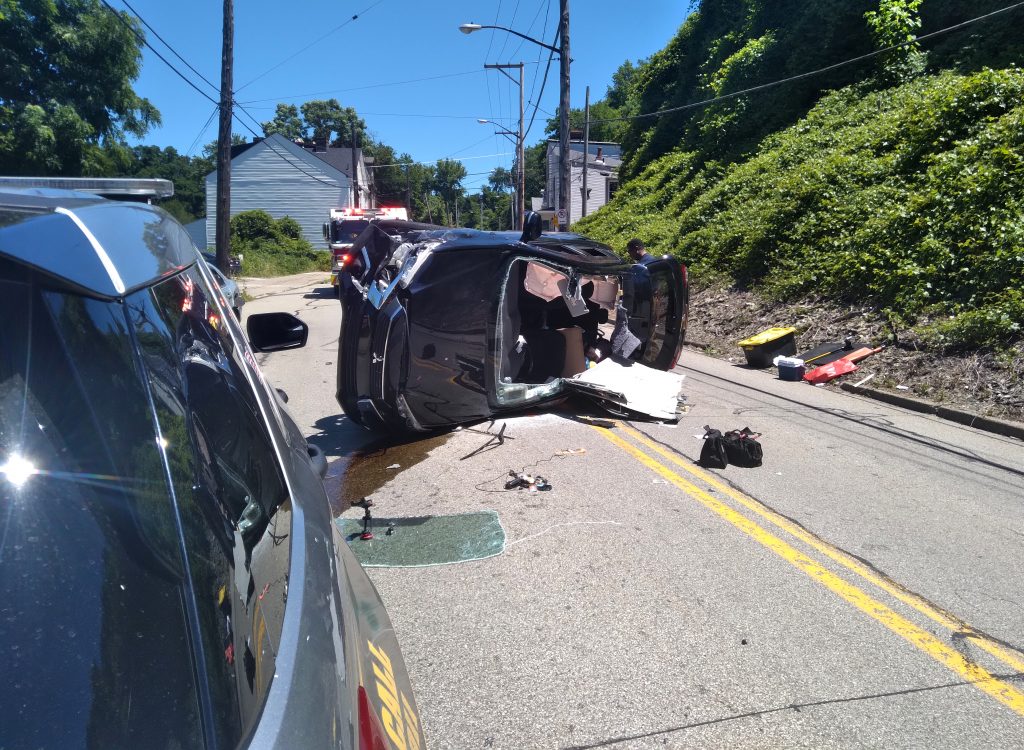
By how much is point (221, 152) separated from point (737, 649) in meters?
21.4

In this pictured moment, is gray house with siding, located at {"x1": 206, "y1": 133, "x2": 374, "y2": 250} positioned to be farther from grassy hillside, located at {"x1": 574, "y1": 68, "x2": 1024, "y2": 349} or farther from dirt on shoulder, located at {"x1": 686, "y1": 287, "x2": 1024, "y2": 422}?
dirt on shoulder, located at {"x1": 686, "y1": 287, "x2": 1024, "y2": 422}

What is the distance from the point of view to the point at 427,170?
393 ft

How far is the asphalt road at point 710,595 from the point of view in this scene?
3268mm

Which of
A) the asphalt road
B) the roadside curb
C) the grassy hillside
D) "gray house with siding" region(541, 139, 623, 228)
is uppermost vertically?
"gray house with siding" region(541, 139, 623, 228)

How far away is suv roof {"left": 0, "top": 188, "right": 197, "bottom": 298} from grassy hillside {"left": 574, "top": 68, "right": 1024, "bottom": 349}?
37.0ft

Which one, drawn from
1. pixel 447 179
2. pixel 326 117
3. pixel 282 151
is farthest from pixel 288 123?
pixel 282 151

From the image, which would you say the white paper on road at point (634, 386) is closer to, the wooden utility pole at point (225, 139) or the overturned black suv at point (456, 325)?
the overturned black suv at point (456, 325)

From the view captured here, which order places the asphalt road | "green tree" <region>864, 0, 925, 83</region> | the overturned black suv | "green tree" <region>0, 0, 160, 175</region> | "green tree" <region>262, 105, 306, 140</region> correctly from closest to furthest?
the asphalt road → the overturned black suv → "green tree" <region>864, 0, 925, 83</region> → "green tree" <region>0, 0, 160, 175</region> → "green tree" <region>262, 105, 306, 140</region>

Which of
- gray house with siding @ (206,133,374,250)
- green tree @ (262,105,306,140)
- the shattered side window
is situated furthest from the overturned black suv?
green tree @ (262,105,306,140)

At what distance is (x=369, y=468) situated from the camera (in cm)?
681

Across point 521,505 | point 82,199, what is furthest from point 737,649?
point 82,199

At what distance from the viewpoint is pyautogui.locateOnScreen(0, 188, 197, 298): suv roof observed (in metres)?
1.40

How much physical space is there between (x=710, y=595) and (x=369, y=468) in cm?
342

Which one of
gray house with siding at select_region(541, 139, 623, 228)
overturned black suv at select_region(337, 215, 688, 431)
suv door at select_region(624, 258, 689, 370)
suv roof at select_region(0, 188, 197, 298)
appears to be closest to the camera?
suv roof at select_region(0, 188, 197, 298)
